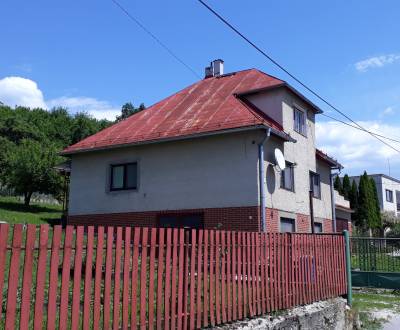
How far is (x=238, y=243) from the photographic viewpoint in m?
7.08

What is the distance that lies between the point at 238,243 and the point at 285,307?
182 cm

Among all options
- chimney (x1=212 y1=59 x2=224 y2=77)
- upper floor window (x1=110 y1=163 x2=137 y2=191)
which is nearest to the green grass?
upper floor window (x1=110 y1=163 x2=137 y2=191)

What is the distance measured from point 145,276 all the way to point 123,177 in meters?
13.4

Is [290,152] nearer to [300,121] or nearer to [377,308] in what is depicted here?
[300,121]

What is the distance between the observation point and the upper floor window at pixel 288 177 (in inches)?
695

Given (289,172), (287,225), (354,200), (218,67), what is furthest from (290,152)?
(354,200)

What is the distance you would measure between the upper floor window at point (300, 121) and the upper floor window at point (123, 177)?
21.6 feet

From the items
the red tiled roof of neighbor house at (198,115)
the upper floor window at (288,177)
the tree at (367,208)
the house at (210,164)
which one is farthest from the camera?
the tree at (367,208)

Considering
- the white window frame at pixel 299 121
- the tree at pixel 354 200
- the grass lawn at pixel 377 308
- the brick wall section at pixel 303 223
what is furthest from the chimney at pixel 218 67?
the tree at pixel 354 200

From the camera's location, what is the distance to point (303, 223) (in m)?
18.9

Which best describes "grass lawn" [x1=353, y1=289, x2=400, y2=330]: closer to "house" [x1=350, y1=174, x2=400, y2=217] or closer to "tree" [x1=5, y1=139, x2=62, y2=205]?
"tree" [x1=5, y1=139, x2=62, y2=205]

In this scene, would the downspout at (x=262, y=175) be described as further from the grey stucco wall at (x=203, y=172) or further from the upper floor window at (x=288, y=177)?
the upper floor window at (x=288, y=177)

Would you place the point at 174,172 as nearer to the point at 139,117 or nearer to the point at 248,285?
the point at 139,117

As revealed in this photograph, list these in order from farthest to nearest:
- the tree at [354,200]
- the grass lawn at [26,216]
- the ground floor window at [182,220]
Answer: the tree at [354,200]
the grass lawn at [26,216]
the ground floor window at [182,220]
